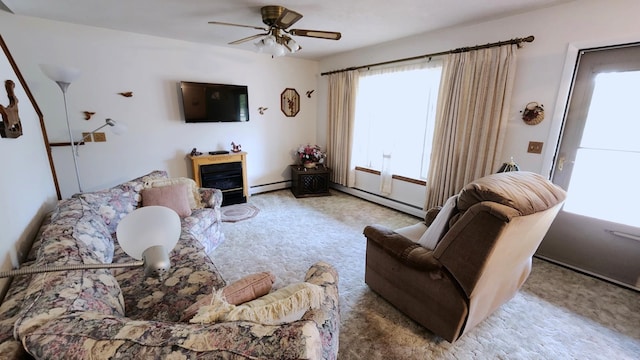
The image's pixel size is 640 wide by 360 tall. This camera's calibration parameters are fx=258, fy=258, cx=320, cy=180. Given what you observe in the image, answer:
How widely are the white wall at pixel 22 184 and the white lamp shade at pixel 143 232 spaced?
4.05 feet

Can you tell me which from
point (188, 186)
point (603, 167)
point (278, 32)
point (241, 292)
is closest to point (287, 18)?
point (278, 32)

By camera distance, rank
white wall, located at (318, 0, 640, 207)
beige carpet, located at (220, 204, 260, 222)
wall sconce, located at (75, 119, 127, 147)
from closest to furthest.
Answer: white wall, located at (318, 0, 640, 207) → wall sconce, located at (75, 119, 127, 147) → beige carpet, located at (220, 204, 260, 222)

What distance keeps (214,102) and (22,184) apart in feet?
7.90

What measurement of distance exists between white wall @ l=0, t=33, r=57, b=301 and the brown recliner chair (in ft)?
7.43

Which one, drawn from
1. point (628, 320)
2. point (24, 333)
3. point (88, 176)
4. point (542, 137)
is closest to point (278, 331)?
point (24, 333)

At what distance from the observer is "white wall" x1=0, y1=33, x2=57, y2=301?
1.57 m

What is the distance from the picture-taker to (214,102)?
3.94 m

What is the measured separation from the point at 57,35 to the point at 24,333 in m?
3.63

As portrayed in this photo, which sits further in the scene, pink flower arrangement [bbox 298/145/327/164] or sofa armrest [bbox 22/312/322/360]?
pink flower arrangement [bbox 298/145/327/164]

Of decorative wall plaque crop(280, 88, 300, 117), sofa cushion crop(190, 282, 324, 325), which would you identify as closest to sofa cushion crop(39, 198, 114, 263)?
sofa cushion crop(190, 282, 324, 325)

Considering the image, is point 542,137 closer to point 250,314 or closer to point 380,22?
point 380,22

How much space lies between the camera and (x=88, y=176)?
11.0ft

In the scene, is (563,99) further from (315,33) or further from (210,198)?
(210,198)

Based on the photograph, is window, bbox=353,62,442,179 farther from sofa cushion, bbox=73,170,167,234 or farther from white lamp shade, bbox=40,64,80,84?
white lamp shade, bbox=40,64,80,84
